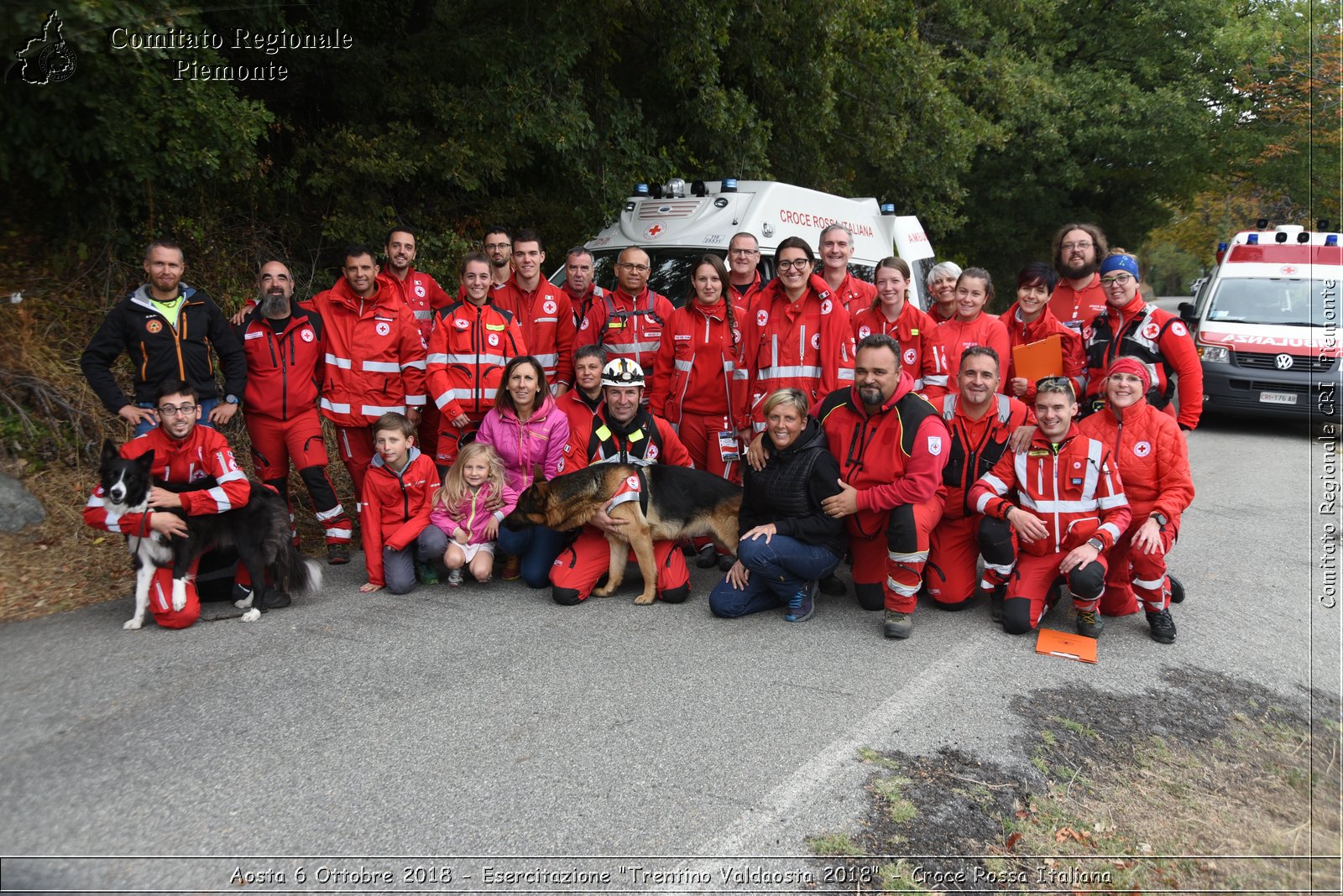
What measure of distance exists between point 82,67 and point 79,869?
5.61 metres

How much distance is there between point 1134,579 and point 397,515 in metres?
4.59

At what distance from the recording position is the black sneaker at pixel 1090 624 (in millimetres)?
5191

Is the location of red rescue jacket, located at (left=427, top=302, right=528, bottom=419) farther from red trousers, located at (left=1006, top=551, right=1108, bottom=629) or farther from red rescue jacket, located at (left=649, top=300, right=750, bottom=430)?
red trousers, located at (left=1006, top=551, right=1108, bottom=629)

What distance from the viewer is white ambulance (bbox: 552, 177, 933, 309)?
8.26 m

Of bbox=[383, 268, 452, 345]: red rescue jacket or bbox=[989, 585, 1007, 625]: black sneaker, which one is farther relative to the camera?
bbox=[383, 268, 452, 345]: red rescue jacket

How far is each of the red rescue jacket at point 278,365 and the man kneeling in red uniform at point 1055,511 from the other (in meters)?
4.67

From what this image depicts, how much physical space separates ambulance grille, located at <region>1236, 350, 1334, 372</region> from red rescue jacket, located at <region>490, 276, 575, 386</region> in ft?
31.4

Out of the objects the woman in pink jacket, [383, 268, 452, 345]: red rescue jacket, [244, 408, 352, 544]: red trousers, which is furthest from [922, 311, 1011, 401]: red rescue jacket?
[244, 408, 352, 544]: red trousers

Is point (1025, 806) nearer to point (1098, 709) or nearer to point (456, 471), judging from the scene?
point (1098, 709)

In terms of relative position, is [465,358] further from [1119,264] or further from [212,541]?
[1119,264]

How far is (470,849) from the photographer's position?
3.09 metres

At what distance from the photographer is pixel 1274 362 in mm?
11969

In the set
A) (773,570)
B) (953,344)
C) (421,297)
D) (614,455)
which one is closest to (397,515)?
(614,455)

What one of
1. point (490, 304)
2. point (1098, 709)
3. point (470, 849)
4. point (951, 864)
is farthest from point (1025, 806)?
point (490, 304)
